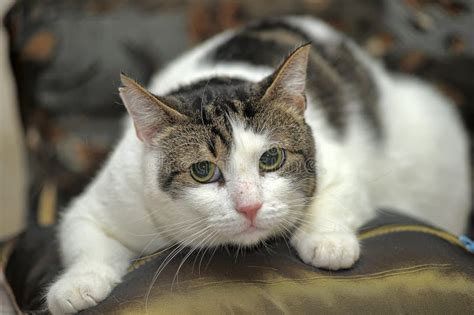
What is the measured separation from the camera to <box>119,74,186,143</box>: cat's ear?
137 centimetres

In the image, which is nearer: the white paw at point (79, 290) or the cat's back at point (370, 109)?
the white paw at point (79, 290)

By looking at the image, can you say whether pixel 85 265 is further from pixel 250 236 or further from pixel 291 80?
pixel 291 80

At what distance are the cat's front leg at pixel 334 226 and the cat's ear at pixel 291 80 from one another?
0.28m

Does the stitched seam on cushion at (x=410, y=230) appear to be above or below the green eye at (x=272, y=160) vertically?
below

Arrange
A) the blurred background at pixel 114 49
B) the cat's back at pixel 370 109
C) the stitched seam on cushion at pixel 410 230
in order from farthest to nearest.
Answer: the blurred background at pixel 114 49, the cat's back at pixel 370 109, the stitched seam on cushion at pixel 410 230

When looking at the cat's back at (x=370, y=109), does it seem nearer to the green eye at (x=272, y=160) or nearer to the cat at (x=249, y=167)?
the cat at (x=249, y=167)

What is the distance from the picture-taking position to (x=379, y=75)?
7.80ft

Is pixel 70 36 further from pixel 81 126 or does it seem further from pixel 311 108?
pixel 311 108

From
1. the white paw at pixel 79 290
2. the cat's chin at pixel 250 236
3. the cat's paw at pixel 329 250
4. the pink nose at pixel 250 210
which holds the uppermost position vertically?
the pink nose at pixel 250 210

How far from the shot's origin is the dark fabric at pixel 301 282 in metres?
1.27

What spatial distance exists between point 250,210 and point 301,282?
0.72 feet

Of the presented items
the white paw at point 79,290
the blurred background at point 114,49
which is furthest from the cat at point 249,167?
the blurred background at point 114,49

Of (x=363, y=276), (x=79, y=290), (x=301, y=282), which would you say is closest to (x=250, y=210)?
(x=301, y=282)

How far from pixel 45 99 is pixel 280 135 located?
4.51 feet
